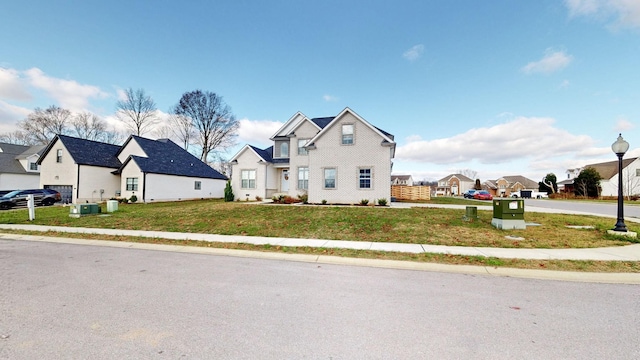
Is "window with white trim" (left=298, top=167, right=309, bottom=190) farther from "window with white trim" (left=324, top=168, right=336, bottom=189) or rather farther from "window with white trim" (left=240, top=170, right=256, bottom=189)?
"window with white trim" (left=240, top=170, right=256, bottom=189)

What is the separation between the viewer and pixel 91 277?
5.51 m

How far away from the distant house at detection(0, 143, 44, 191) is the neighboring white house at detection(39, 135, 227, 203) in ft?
35.3

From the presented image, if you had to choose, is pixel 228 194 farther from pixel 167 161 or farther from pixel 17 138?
pixel 17 138

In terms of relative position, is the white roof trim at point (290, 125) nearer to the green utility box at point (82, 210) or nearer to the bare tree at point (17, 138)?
the green utility box at point (82, 210)

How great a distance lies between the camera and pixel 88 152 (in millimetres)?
27250

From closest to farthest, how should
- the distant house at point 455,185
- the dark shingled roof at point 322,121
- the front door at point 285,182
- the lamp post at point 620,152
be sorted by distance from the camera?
the lamp post at point 620,152
the dark shingled roof at point 322,121
the front door at point 285,182
the distant house at point 455,185

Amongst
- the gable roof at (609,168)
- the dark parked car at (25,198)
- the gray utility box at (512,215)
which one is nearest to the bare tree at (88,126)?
the dark parked car at (25,198)

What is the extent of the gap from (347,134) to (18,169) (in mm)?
42568

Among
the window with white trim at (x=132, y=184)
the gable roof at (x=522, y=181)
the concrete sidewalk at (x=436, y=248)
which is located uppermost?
the gable roof at (x=522, y=181)

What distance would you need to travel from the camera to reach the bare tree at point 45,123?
147ft

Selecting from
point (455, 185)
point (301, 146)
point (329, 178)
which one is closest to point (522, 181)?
point (455, 185)

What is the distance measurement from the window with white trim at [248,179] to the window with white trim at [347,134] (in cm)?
1091

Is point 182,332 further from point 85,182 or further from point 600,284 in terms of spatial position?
point 85,182

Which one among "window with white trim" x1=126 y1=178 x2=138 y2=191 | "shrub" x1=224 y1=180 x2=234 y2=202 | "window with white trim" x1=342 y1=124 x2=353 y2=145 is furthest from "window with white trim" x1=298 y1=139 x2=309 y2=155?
"window with white trim" x1=126 y1=178 x2=138 y2=191
